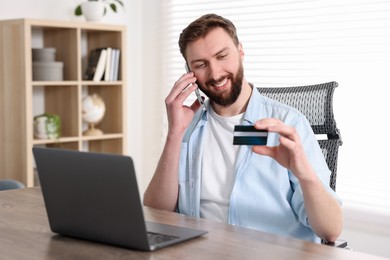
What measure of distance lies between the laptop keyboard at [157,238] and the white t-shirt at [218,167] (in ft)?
1.58

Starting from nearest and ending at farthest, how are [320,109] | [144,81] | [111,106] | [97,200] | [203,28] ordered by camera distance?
[97,200] → [203,28] → [320,109] → [111,106] → [144,81]

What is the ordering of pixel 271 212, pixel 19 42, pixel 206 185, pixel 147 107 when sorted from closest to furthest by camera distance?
1. pixel 271 212
2. pixel 206 185
3. pixel 19 42
4. pixel 147 107

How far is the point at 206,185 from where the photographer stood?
221cm

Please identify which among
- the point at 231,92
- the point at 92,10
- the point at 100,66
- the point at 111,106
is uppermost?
the point at 92,10

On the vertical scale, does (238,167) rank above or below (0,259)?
above

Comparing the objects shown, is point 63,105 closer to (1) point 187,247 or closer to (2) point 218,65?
(2) point 218,65

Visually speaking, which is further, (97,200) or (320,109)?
(320,109)

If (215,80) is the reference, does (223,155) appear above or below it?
below

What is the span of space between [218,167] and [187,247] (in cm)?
64

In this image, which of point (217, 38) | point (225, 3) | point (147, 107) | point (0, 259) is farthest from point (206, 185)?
point (147, 107)

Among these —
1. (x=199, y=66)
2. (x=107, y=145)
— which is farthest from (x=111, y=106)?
(x=199, y=66)

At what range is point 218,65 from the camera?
2186 millimetres

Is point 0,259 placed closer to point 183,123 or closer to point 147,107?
Result: point 183,123

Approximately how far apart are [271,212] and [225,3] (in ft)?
8.30
